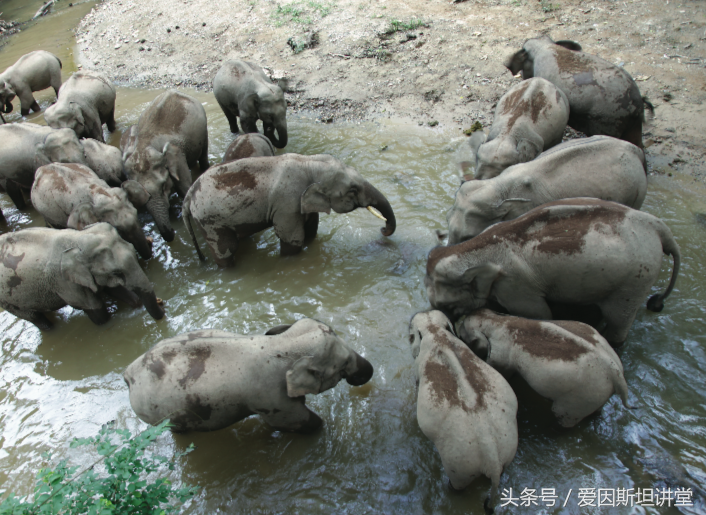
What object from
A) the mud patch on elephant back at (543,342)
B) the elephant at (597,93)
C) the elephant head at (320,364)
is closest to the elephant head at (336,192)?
the elephant head at (320,364)

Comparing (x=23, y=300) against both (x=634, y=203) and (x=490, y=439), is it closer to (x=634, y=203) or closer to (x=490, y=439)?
(x=490, y=439)

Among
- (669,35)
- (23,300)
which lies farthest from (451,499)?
(669,35)

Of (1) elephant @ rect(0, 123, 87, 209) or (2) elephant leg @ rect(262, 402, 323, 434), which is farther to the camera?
(1) elephant @ rect(0, 123, 87, 209)

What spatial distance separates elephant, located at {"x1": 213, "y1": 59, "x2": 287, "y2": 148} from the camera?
24.7ft

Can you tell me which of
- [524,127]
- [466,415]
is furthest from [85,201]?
[524,127]

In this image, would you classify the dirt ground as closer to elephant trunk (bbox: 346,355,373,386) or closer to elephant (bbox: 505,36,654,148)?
elephant (bbox: 505,36,654,148)

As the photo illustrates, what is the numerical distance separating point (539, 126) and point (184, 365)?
5141 mm

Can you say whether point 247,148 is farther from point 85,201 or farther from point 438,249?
point 438,249

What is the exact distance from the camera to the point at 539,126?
5.88m

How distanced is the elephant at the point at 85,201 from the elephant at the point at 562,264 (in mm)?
3929

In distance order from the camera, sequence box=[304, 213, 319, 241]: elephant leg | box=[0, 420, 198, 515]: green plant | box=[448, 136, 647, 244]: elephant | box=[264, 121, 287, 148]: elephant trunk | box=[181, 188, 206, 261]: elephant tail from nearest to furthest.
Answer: box=[0, 420, 198, 515]: green plant, box=[448, 136, 647, 244]: elephant, box=[181, 188, 206, 261]: elephant tail, box=[304, 213, 319, 241]: elephant leg, box=[264, 121, 287, 148]: elephant trunk

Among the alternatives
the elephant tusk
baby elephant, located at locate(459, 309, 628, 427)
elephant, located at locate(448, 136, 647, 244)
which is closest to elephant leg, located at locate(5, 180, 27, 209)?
the elephant tusk

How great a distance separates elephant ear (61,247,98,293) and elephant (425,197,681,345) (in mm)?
3791

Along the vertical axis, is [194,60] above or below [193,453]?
above
